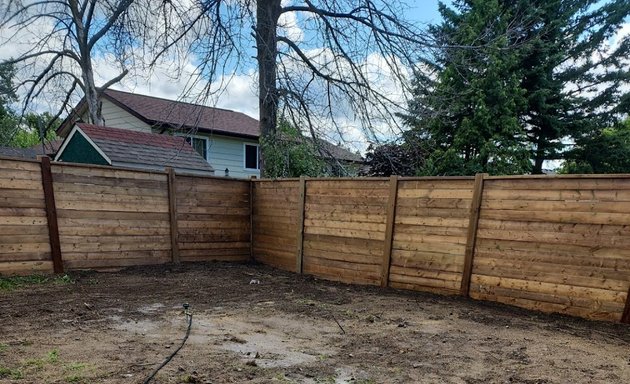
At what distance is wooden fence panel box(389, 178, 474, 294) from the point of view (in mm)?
4562

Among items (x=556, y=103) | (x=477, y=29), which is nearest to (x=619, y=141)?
(x=556, y=103)

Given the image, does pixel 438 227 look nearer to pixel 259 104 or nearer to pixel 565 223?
pixel 565 223

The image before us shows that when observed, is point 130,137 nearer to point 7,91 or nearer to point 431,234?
point 7,91

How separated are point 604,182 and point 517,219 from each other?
858mm

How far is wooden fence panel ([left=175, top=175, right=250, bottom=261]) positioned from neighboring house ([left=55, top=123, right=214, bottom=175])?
2.17 m

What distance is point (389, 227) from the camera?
16.7ft

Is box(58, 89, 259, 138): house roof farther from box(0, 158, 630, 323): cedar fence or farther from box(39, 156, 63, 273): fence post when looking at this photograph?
box(39, 156, 63, 273): fence post

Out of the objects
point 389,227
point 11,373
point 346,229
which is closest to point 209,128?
point 346,229

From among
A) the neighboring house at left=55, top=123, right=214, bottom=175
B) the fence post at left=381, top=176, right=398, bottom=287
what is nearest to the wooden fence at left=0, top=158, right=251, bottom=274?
the neighboring house at left=55, top=123, right=214, bottom=175

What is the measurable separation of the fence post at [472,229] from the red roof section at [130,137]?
6.49 metres

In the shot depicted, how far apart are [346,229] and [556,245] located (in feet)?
8.55

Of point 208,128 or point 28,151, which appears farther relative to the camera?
point 28,151

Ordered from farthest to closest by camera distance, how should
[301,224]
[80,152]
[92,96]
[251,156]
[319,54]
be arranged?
1. [251,156]
2. [92,96]
3. [80,152]
4. [319,54]
5. [301,224]

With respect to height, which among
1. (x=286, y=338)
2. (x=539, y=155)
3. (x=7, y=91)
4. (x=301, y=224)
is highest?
(x=7, y=91)
